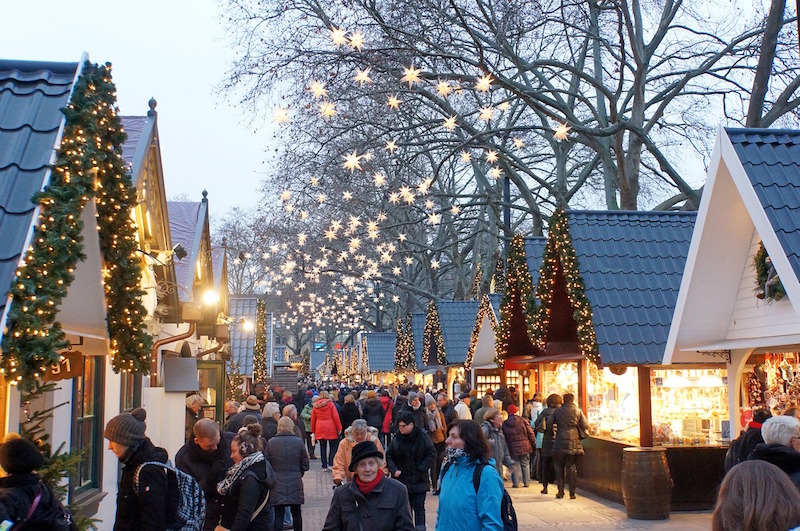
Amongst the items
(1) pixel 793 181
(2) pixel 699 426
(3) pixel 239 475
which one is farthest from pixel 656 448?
(3) pixel 239 475

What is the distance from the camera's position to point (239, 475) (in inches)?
279

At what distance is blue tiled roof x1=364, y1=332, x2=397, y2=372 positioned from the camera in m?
51.3

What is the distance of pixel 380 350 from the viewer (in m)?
52.3

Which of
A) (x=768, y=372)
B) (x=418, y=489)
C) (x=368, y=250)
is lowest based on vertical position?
(x=418, y=489)

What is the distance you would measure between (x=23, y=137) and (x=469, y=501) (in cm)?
353

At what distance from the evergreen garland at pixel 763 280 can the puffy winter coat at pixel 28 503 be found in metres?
7.18

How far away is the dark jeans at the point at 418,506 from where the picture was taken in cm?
1118

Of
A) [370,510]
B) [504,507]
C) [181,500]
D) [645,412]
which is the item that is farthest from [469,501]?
[645,412]

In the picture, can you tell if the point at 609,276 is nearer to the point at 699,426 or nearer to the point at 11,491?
the point at 699,426

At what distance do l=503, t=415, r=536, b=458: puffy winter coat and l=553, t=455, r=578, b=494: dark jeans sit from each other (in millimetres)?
1522

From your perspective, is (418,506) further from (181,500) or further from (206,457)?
(181,500)

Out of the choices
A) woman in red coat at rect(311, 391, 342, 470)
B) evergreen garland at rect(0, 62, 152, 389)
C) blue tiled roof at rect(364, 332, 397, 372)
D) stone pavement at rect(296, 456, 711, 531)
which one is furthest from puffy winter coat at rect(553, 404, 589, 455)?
blue tiled roof at rect(364, 332, 397, 372)

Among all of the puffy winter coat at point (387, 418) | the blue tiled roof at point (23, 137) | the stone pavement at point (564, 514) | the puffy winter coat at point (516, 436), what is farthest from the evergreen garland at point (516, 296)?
the blue tiled roof at point (23, 137)

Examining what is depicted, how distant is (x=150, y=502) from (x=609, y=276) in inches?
398
